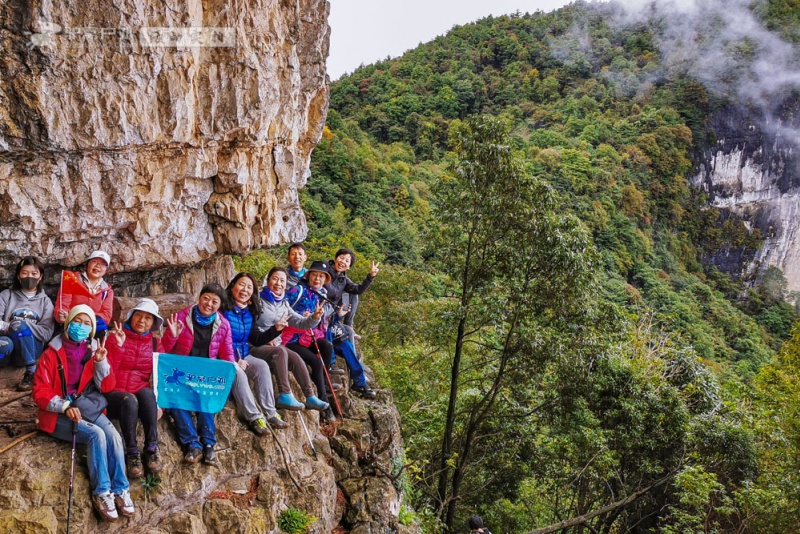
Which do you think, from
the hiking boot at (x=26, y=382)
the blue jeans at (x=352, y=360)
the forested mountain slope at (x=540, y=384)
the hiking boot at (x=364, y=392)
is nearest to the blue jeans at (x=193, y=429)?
the hiking boot at (x=26, y=382)

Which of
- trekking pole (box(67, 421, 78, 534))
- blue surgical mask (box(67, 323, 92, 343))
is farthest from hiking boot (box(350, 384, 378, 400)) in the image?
blue surgical mask (box(67, 323, 92, 343))

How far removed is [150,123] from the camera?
248 inches

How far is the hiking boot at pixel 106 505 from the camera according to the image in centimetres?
420

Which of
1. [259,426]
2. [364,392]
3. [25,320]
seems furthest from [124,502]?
[364,392]

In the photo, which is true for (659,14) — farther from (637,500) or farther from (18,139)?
(18,139)

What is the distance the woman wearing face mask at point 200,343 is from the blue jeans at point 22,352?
4.93ft

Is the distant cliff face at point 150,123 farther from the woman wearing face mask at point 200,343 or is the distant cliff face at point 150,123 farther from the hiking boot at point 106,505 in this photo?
the hiking boot at point 106,505

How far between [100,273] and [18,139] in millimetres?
1505

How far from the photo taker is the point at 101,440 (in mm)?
4246

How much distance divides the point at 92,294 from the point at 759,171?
76.2m

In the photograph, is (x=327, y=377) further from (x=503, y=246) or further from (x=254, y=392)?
(x=503, y=246)

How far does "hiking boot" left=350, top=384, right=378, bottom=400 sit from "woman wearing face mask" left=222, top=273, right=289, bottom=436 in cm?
192

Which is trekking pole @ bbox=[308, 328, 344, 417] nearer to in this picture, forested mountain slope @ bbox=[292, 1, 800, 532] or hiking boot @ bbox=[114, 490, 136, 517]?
forested mountain slope @ bbox=[292, 1, 800, 532]

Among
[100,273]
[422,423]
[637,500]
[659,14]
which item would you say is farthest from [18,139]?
[659,14]
